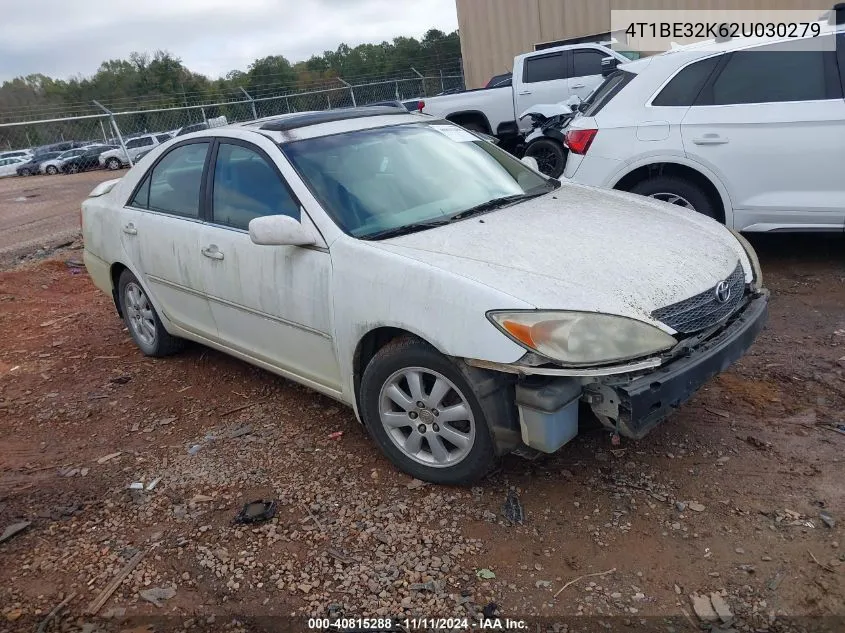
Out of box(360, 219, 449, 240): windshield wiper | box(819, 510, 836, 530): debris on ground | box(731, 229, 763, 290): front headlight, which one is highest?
box(360, 219, 449, 240): windshield wiper

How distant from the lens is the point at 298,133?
3.70m

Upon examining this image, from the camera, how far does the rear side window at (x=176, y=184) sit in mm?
4125

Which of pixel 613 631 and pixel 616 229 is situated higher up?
pixel 616 229

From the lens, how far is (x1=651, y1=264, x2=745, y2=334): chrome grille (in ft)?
8.86

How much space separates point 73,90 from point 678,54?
97.6 ft

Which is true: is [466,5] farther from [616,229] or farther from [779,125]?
[616,229]

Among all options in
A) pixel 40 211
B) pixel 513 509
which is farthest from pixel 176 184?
pixel 40 211

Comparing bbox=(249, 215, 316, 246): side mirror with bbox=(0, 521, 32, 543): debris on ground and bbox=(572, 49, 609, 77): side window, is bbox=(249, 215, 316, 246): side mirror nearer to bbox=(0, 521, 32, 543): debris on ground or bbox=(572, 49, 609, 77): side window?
bbox=(0, 521, 32, 543): debris on ground

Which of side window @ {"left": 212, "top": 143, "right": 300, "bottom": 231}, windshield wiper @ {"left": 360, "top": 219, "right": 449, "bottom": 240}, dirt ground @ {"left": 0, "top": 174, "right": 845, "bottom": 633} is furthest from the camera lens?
side window @ {"left": 212, "top": 143, "right": 300, "bottom": 231}

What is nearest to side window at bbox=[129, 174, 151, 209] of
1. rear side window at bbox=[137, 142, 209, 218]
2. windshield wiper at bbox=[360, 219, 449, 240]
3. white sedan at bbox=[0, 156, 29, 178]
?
→ rear side window at bbox=[137, 142, 209, 218]

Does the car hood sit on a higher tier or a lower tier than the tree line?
lower

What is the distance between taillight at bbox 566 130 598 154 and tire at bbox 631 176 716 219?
541mm

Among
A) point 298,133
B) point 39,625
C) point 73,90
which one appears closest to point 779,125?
point 298,133

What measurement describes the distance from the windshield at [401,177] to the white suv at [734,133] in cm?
180
